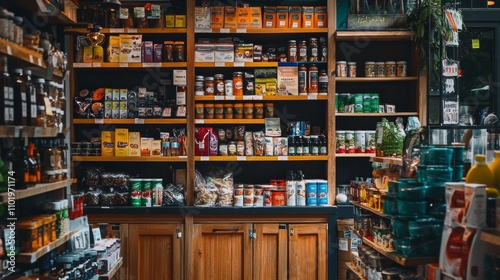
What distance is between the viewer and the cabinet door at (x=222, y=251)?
5578mm

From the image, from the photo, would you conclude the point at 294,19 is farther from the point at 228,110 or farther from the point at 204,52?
the point at 228,110

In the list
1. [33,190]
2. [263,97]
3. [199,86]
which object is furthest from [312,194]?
[33,190]

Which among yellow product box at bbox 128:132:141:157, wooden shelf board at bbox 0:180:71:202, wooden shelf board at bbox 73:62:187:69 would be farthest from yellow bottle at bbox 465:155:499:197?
A: yellow product box at bbox 128:132:141:157

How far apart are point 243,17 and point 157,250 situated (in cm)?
233

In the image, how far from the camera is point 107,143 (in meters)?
5.71

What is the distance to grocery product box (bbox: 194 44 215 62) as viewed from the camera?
5727 mm

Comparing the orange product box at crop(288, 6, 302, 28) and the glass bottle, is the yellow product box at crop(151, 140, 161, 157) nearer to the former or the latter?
the orange product box at crop(288, 6, 302, 28)

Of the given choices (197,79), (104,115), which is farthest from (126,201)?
(197,79)

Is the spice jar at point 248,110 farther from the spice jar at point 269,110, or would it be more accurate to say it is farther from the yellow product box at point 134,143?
the yellow product box at point 134,143

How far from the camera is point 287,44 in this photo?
235 inches

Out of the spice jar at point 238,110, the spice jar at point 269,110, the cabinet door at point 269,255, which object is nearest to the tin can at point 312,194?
the cabinet door at point 269,255

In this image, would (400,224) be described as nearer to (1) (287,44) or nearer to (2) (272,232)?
(2) (272,232)

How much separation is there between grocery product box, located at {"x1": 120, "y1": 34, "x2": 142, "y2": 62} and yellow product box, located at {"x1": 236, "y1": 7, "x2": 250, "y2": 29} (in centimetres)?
95

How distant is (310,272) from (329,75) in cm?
186
